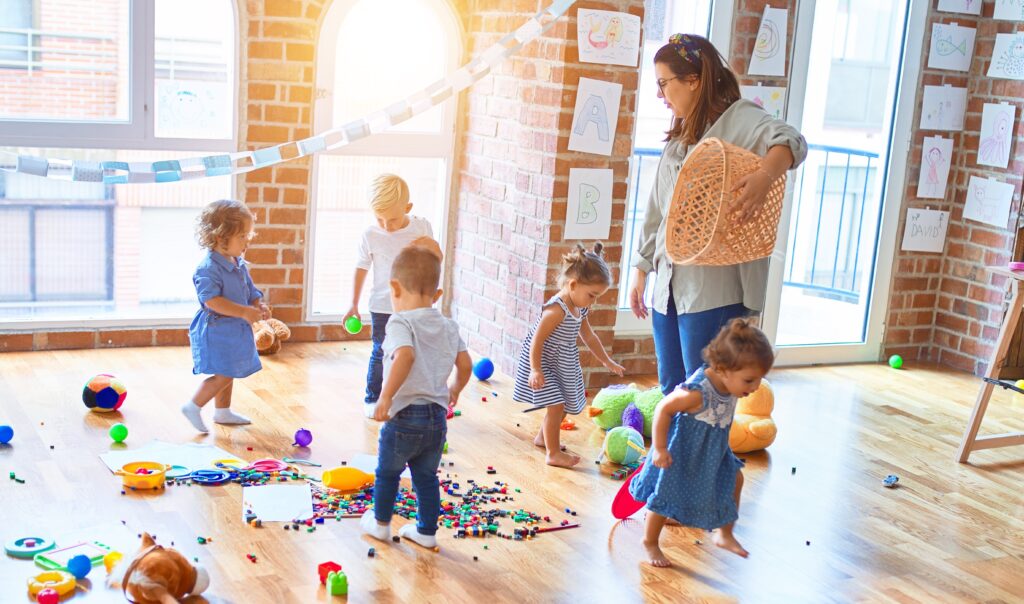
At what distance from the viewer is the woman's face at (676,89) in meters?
2.97

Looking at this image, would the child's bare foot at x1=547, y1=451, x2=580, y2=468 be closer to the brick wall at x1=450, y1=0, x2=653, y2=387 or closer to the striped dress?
the striped dress

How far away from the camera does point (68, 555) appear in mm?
2760

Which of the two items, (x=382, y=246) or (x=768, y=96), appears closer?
(x=382, y=246)

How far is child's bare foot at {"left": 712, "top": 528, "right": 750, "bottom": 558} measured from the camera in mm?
3113

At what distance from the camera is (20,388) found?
4145mm

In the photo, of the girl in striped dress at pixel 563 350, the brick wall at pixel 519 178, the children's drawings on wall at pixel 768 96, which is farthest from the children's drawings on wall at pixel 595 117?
the girl in striped dress at pixel 563 350

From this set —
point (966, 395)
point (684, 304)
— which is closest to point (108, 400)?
point (684, 304)

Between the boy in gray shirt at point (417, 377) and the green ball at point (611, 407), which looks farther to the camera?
the green ball at point (611, 407)

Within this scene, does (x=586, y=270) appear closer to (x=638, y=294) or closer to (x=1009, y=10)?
(x=638, y=294)

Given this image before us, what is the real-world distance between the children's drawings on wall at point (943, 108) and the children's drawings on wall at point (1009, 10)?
1.26ft

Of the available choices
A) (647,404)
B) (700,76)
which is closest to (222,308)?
(647,404)

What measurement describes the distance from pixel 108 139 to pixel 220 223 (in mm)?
1261

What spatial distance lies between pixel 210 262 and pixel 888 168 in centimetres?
342

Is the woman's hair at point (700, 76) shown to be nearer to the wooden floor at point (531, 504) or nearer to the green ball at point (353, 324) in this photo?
the wooden floor at point (531, 504)
